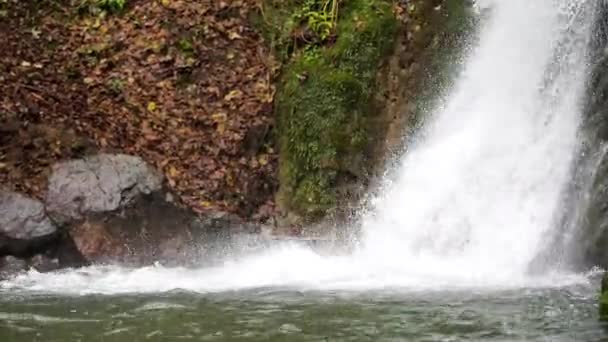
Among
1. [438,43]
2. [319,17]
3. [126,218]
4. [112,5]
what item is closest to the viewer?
[126,218]

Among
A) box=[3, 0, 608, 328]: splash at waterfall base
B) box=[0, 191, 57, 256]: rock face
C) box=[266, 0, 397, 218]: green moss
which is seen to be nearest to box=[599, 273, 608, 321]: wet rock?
box=[3, 0, 608, 328]: splash at waterfall base

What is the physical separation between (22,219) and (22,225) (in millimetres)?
76

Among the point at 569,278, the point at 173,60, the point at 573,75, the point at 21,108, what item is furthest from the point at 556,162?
the point at 21,108

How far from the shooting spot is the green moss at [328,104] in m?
9.56

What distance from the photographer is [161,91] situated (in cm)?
1018

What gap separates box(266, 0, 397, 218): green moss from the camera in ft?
31.4

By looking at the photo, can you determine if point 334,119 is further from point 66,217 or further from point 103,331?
point 103,331

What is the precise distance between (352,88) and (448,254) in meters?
2.40

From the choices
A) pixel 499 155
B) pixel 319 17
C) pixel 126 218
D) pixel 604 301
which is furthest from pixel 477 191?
pixel 126 218

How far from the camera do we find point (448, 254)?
8.35 m

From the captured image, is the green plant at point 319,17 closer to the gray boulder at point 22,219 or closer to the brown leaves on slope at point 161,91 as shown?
the brown leaves on slope at point 161,91

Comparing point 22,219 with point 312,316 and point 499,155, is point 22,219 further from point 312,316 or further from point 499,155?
point 499,155

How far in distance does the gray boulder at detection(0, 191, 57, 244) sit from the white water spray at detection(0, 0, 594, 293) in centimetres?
57

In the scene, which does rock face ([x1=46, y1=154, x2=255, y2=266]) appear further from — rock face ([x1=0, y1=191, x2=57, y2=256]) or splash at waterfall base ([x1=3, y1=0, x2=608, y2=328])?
splash at waterfall base ([x1=3, y1=0, x2=608, y2=328])
